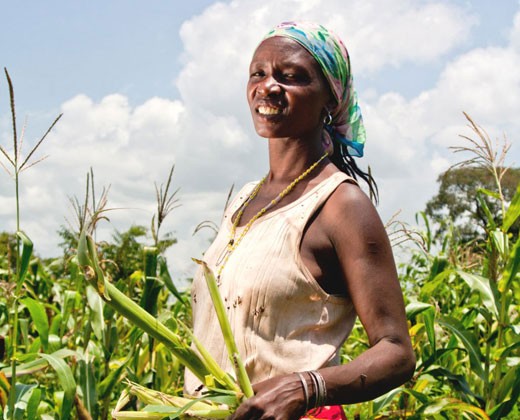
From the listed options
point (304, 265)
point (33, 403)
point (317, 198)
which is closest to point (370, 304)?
point (304, 265)

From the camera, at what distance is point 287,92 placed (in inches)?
70.5

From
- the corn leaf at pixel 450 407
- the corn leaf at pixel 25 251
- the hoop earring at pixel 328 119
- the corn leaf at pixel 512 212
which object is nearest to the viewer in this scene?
the hoop earring at pixel 328 119

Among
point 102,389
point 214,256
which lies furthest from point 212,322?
point 102,389

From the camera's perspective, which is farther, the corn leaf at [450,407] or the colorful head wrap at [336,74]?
the corn leaf at [450,407]

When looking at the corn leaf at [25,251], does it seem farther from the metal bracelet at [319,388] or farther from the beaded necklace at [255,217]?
the metal bracelet at [319,388]

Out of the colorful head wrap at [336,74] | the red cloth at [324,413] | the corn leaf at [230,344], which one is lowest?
the red cloth at [324,413]

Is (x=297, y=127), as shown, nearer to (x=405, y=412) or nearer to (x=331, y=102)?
(x=331, y=102)

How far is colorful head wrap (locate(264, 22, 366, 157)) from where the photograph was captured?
1825 millimetres

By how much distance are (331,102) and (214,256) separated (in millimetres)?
476

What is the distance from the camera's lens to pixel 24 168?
80.3 inches

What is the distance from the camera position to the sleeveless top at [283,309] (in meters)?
1.64

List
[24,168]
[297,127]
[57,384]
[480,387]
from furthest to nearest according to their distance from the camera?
[57,384]
[480,387]
[24,168]
[297,127]

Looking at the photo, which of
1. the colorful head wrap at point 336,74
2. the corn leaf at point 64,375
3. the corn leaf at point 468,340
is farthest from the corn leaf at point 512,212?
the corn leaf at point 64,375

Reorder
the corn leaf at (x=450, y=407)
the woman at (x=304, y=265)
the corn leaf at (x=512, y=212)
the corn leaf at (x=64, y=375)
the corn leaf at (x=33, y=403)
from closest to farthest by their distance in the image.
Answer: the woman at (x=304, y=265) → the corn leaf at (x=64, y=375) → the corn leaf at (x=33, y=403) → the corn leaf at (x=450, y=407) → the corn leaf at (x=512, y=212)
